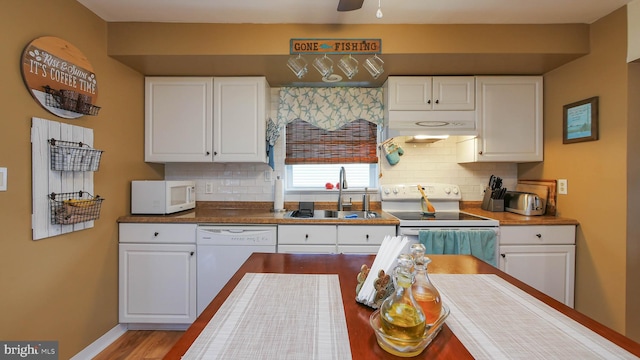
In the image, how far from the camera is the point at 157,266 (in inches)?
89.3

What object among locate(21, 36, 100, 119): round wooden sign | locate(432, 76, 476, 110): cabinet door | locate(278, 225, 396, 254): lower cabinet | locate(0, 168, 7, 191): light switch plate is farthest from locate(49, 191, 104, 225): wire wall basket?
locate(432, 76, 476, 110): cabinet door

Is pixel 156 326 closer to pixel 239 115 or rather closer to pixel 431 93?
pixel 239 115

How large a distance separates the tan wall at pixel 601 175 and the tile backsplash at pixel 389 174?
0.65 metres

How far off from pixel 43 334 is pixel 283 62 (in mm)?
2361

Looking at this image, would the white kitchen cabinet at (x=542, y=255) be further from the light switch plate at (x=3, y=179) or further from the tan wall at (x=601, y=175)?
the light switch plate at (x=3, y=179)

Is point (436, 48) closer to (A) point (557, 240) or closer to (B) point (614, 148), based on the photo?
(B) point (614, 148)

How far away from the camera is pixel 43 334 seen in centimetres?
166

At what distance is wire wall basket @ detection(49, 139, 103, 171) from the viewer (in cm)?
169

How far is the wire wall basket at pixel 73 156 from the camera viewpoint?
1.69 metres

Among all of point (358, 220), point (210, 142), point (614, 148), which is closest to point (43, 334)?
point (210, 142)

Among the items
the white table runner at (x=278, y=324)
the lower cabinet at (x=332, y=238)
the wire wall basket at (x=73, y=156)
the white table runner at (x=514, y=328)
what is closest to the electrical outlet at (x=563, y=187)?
the lower cabinet at (x=332, y=238)

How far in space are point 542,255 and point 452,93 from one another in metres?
1.51

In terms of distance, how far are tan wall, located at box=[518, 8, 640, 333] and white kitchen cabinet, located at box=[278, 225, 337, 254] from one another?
6.30 ft

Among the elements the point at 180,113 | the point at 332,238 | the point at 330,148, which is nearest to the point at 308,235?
the point at 332,238
